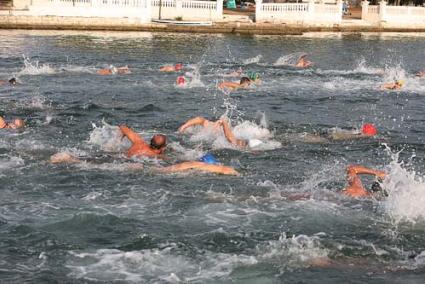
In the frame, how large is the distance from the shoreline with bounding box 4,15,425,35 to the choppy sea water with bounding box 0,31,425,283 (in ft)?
73.1

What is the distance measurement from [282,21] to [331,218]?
48.2 metres

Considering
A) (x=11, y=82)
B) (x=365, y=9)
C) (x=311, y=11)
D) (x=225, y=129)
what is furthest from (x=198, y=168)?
(x=365, y=9)

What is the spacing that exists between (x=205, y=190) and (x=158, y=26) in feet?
137

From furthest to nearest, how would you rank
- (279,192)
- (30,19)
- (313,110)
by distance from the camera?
1. (30,19)
2. (313,110)
3. (279,192)

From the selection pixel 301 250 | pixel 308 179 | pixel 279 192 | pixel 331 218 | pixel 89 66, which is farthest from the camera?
pixel 89 66

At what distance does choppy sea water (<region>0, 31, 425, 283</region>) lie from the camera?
436 inches

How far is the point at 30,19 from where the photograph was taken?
5191 centimetres

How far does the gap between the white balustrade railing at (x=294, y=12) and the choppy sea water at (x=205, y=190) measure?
3051cm

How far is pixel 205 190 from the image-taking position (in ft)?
47.6

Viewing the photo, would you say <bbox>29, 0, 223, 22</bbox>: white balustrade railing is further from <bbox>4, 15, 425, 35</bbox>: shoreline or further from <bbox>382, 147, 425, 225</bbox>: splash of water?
<bbox>382, 147, 425, 225</bbox>: splash of water

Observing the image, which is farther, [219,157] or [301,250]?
[219,157]

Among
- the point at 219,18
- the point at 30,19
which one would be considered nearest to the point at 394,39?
the point at 219,18

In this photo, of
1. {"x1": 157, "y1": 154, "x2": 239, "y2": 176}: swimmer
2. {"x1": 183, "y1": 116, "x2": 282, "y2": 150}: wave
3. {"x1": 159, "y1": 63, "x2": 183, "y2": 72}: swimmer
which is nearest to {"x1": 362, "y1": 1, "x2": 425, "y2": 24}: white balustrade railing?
{"x1": 159, "y1": 63, "x2": 183, "y2": 72}: swimmer

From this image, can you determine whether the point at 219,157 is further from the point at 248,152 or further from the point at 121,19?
the point at 121,19
